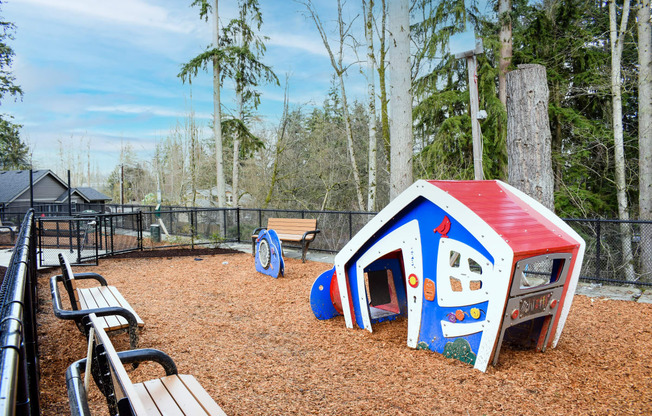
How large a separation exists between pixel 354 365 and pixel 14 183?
31.2 metres

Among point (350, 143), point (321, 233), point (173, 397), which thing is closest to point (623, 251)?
point (321, 233)

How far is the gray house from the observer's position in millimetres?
24047

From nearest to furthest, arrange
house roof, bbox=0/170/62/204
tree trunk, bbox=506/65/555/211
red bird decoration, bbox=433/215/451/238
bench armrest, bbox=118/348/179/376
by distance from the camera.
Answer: bench armrest, bbox=118/348/179/376 → red bird decoration, bbox=433/215/451/238 → tree trunk, bbox=506/65/555/211 → house roof, bbox=0/170/62/204

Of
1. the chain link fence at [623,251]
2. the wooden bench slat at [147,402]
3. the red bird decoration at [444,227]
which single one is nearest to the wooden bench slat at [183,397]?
the wooden bench slat at [147,402]

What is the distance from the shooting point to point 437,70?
13133 mm

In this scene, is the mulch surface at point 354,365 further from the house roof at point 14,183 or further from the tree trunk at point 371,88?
the house roof at point 14,183

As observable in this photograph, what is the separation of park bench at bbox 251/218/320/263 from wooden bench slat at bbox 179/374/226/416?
6.54 meters

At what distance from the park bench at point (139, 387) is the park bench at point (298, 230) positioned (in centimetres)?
659

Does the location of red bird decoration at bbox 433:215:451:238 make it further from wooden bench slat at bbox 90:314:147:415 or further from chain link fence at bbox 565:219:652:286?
chain link fence at bbox 565:219:652:286

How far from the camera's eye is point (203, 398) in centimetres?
238

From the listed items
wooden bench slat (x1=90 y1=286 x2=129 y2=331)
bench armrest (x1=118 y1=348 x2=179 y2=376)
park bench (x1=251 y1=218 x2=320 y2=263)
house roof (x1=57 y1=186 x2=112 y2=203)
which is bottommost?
wooden bench slat (x1=90 y1=286 x2=129 y2=331)

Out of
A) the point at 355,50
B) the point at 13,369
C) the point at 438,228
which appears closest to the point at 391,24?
the point at 438,228

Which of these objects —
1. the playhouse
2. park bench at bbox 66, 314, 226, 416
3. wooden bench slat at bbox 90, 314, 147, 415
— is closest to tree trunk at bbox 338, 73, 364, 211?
the playhouse

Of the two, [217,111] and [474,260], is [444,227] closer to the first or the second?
[474,260]
